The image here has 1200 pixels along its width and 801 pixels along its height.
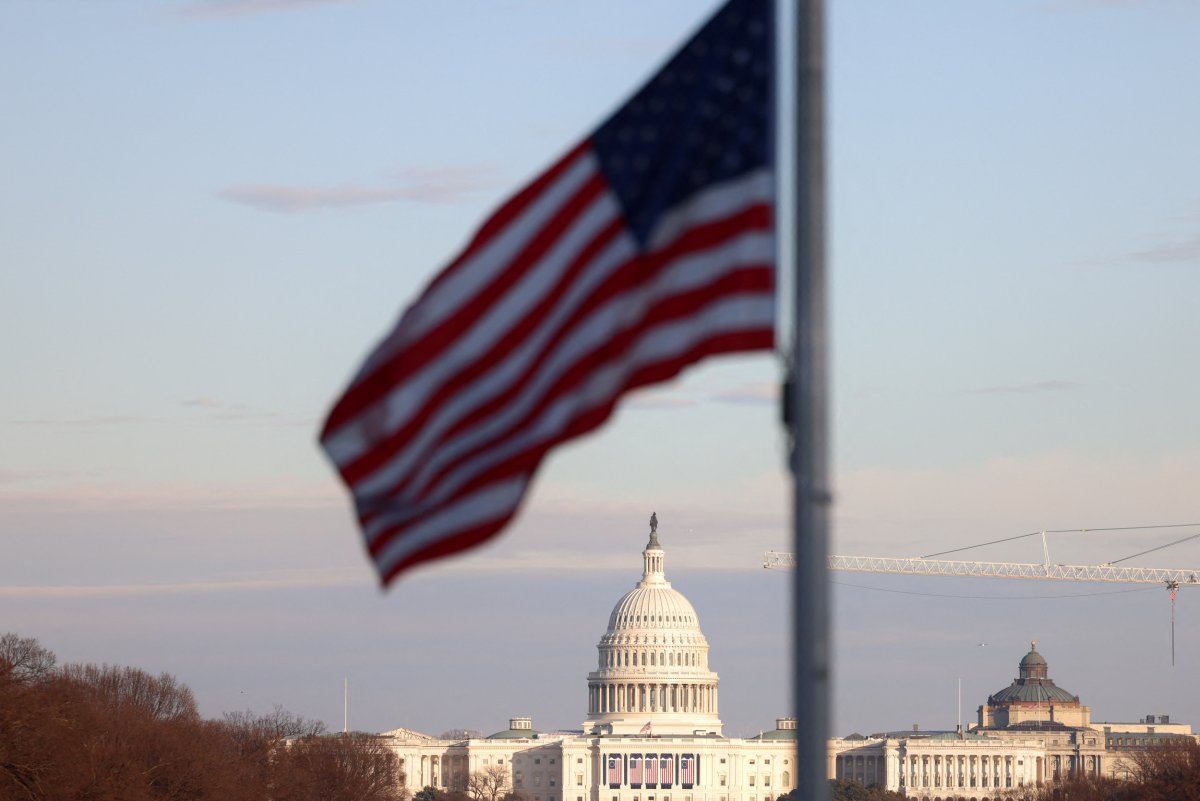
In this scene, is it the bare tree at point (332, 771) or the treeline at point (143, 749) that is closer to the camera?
the treeline at point (143, 749)

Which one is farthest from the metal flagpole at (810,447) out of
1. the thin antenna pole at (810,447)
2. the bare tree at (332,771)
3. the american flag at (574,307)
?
the bare tree at (332,771)

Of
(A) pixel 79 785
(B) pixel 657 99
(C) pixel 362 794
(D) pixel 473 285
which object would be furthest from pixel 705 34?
(C) pixel 362 794

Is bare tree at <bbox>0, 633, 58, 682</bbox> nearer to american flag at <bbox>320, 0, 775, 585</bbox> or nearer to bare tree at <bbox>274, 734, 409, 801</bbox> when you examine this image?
bare tree at <bbox>274, 734, 409, 801</bbox>

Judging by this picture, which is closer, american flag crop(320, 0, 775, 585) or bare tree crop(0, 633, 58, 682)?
american flag crop(320, 0, 775, 585)

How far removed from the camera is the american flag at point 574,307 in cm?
1703

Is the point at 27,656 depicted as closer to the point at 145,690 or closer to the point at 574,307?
the point at 145,690

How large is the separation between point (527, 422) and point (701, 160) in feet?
6.72

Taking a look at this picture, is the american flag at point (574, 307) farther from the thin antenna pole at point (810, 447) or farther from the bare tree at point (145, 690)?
the bare tree at point (145, 690)

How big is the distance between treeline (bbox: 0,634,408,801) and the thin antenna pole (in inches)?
3202

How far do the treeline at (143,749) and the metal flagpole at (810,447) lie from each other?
267 feet

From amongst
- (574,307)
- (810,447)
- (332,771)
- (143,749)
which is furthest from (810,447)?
(332,771)

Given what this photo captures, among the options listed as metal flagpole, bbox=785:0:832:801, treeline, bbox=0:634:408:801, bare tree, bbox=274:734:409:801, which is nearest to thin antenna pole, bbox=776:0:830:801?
metal flagpole, bbox=785:0:832:801

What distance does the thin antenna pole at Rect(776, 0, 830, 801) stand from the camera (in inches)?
624

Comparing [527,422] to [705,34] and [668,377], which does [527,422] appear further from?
[705,34]
